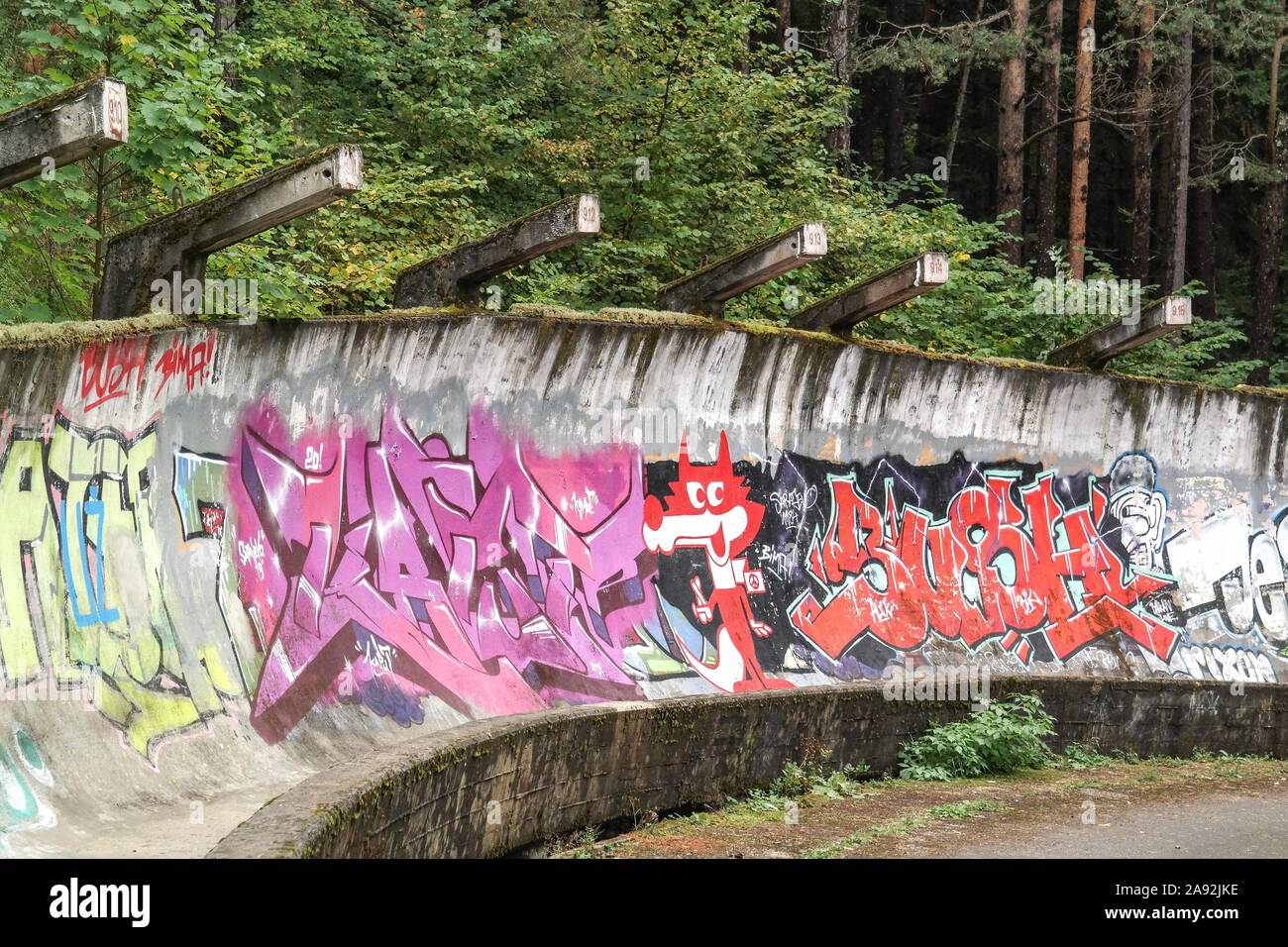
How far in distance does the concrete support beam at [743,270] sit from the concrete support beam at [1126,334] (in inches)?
178

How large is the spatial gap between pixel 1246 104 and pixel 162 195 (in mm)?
27015

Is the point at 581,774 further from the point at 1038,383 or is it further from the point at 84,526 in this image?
the point at 1038,383

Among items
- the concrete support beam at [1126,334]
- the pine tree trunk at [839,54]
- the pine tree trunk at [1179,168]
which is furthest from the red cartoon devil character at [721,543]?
the pine tree trunk at [1179,168]

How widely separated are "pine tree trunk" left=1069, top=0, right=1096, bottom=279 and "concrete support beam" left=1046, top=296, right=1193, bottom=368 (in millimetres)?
5934

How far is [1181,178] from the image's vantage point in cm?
2523

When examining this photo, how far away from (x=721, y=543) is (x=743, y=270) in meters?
2.42

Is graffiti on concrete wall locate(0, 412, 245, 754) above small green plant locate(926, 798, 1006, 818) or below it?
above

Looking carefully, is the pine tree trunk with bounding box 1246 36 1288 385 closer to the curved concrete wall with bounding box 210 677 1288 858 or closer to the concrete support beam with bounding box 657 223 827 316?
the curved concrete wall with bounding box 210 677 1288 858

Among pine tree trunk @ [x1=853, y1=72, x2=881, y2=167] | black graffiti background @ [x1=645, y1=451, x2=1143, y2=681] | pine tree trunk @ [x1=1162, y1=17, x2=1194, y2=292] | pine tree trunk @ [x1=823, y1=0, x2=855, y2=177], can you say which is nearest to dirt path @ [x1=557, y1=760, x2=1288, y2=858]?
black graffiti background @ [x1=645, y1=451, x2=1143, y2=681]

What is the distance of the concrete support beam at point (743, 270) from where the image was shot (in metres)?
11.9

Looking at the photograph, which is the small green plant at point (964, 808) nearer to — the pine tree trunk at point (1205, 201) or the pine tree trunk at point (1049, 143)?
the pine tree trunk at point (1049, 143)

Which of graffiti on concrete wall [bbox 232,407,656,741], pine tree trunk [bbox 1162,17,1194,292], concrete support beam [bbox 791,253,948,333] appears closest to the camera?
graffiti on concrete wall [bbox 232,407,656,741]

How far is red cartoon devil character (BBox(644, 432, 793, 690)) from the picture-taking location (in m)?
12.4

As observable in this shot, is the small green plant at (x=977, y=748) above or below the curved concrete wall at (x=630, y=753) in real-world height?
below
